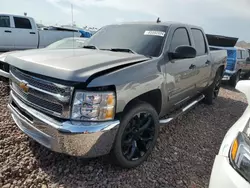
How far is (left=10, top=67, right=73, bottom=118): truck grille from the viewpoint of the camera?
2377 millimetres

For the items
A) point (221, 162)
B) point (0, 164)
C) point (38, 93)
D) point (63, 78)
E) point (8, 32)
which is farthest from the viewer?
point (8, 32)

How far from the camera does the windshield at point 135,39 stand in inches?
135

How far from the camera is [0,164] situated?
9.28 ft

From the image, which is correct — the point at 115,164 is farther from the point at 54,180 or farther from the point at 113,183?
the point at 54,180

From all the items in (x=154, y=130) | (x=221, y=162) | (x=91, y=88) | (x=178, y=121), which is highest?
(x=91, y=88)

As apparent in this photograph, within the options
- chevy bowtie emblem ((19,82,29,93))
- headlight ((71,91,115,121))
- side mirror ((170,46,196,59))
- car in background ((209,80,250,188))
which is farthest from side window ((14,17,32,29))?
car in background ((209,80,250,188))

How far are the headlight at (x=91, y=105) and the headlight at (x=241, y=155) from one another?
46.9 inches

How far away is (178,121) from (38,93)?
2.94 metres

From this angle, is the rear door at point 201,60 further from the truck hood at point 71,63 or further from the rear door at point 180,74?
the truck hood at point 71,63

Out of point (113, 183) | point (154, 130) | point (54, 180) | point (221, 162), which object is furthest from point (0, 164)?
point (221, 162)

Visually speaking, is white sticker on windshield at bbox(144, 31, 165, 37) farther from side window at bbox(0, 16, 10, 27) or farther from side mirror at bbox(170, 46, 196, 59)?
side window at bbox(0, 16, 10, 27)

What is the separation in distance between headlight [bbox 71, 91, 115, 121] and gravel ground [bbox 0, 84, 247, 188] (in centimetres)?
72

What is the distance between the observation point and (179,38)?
3.98 metres

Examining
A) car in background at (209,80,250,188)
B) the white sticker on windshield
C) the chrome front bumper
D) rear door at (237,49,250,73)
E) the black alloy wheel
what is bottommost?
rear door at (237,49,250,73)
